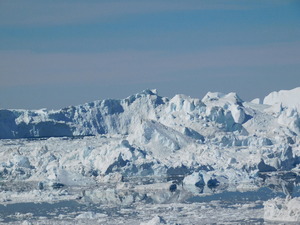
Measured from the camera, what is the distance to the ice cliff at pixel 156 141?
81.2 ft

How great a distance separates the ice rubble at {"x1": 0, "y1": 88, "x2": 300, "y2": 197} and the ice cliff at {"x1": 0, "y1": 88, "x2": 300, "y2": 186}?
0.04 meters

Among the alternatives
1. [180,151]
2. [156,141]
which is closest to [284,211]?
[180,151]

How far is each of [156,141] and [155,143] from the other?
141 mm

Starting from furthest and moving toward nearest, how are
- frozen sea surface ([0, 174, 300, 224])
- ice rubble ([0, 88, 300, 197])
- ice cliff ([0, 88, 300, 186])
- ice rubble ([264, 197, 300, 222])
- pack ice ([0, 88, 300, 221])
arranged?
ice cliff ([0, 88, 300, 186])
ice rubble ([0, 88, 300, 197])
pack ice ([0, 88, 300, 221])
frozen sea surface ([0, 174, 300, 224])
ice rubble ([264, 197, 300, 222])

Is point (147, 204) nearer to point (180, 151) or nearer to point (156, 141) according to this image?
point (180, 151)

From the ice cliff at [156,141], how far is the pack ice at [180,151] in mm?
38

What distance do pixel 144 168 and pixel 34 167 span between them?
442 centimetres

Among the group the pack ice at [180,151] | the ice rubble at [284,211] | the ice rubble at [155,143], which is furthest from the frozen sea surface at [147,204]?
the ice rubble at [155,143]

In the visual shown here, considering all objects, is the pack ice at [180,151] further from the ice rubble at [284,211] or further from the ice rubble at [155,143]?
the ice rubble at [284,211]

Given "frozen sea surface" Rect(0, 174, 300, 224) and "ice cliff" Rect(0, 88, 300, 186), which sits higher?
"ice cliff" Rect(0, 88, 300, 186)

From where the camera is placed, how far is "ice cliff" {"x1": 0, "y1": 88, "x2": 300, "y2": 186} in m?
24.8

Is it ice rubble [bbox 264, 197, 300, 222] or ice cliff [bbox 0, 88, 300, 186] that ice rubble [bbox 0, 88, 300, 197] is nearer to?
ice cliff [bbox 0, 88, 300, 186]

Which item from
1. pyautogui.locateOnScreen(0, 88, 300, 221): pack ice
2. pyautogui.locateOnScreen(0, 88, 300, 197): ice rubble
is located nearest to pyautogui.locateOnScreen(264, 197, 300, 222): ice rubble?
pyautogui.locateOnScreen(0, 88, 300, 221): pack ice

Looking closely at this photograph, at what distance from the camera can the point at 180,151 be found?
27047 millimetres
